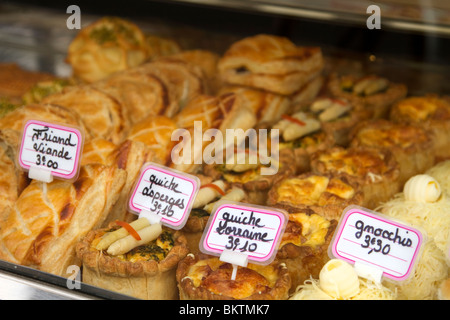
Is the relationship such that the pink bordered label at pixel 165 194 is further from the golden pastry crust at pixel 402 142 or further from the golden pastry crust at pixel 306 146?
the golden pastry crust at pixel 402 142

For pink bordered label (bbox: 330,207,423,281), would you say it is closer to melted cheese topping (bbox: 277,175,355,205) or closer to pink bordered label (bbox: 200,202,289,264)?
pink bordered label (bbox: 200,202,289,264)

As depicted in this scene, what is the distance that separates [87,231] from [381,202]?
1.36 meters

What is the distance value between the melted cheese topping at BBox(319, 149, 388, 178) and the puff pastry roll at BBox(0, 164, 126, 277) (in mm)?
1083

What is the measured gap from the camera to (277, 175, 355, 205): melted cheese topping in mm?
2529

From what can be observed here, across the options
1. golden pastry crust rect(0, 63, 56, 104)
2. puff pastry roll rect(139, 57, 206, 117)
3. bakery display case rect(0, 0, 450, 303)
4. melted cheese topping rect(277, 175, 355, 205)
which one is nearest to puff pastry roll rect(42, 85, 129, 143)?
bakery display case rect(0, 0, 450, 303)

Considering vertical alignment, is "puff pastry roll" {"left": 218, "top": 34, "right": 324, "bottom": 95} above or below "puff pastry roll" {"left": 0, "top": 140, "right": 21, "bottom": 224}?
above

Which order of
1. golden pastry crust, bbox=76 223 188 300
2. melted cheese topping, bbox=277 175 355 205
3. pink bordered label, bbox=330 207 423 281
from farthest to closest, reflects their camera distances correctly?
melted cheese topping, bbox=277 175 355 205
golden pastry crust, bbox=76 223 188 300
pink bordered label, bbox=330 207 423 281

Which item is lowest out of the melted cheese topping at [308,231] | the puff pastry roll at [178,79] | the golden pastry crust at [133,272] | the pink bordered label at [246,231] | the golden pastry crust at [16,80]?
the golden pastry crust at [133,272]

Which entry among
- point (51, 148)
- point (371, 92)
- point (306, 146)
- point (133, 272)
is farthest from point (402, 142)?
point (51, 148)

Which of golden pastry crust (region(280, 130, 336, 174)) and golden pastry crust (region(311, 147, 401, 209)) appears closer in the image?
golden pastry crust (region(311, 147, 401, 209))

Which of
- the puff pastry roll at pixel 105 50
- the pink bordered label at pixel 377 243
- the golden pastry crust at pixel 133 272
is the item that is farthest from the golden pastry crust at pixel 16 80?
the pink bordered label at pixel 377 243

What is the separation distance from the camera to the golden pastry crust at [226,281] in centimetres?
186

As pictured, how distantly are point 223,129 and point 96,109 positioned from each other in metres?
0.74

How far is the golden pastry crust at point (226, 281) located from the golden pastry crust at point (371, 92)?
1744 millimetres
